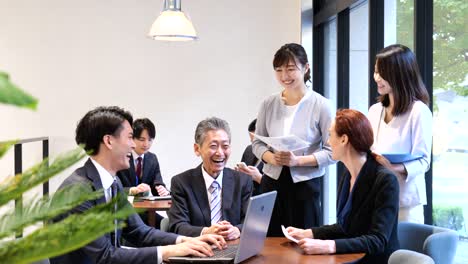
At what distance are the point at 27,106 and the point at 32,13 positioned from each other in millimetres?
6823

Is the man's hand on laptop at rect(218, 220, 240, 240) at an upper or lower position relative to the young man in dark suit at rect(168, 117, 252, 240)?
lower

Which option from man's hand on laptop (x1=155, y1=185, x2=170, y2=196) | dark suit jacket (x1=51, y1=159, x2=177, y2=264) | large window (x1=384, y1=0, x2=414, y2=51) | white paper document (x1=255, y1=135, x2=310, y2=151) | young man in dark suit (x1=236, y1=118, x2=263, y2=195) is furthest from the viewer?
man's hand on laptop (x1=155, y1=185, x2=170, y2=196)

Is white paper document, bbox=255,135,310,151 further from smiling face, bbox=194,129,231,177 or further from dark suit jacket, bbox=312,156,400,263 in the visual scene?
dark suit jacket, bbox=312,156,400,263

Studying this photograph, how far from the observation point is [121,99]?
23.2 ft

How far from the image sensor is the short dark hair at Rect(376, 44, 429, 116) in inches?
124

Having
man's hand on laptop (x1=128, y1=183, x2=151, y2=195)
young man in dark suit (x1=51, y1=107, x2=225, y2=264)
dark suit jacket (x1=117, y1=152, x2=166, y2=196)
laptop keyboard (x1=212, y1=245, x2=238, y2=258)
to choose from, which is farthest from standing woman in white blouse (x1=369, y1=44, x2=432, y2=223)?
dark suit jacket (x1=117, y1=152, x2=166, y2=196)

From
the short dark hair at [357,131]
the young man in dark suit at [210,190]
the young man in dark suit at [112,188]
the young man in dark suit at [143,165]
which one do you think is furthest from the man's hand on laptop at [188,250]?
the young man in dark suit at [143,165]

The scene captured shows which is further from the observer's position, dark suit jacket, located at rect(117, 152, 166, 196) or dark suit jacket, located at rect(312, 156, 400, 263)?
dark suit jacket, located at rect(117, 152, 166, 196)

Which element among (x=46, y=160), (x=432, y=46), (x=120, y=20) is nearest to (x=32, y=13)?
(x=120, y=20)

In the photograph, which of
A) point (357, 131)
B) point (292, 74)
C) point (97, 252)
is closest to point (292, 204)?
point (292, 74)

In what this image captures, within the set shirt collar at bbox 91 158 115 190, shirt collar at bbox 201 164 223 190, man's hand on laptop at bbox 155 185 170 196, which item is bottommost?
man's hand on laptop at bbox 155 185 170 196

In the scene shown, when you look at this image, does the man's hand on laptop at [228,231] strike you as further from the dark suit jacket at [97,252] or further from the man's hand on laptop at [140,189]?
the man's hand on laptop at [140,189]

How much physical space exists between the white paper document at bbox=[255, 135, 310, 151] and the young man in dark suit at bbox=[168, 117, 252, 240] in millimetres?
541

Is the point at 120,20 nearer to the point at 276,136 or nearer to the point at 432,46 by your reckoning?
the point at 276,136
